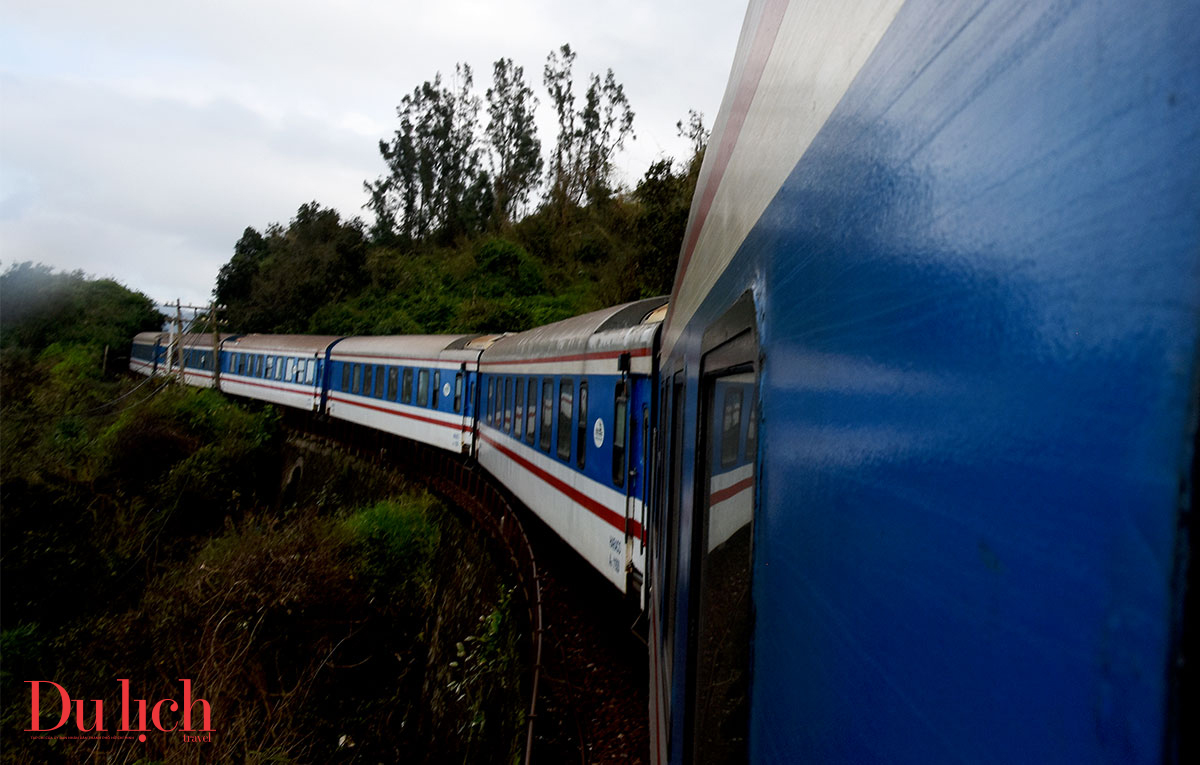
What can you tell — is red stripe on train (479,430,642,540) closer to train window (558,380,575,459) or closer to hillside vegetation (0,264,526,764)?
train window (558,380,575,459)

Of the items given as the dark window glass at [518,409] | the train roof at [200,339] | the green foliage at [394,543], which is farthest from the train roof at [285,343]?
the dark window glass at [518,409]

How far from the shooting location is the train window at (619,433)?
717 centimetres

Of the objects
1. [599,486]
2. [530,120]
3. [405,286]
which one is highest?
[530,120]

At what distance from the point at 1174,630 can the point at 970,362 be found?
26 cm

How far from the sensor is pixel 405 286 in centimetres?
4328

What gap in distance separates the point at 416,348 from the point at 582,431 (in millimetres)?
11463

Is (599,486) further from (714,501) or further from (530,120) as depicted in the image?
(530,120)

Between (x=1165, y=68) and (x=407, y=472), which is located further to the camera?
(x=407, y=472)

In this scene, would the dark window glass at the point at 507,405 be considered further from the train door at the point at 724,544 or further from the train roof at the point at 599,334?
the train door at the point at 724,544

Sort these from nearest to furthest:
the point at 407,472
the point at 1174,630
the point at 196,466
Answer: the point at 1174,630, the point at 407,472, the point at 196,466

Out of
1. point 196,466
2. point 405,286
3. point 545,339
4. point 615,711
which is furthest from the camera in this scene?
point 405,286

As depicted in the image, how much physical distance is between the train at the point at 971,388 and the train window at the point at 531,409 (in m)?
8.81

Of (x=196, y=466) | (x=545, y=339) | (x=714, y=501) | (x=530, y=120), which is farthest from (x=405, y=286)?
(x=714, y=501)

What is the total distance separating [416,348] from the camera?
18.9 meters
